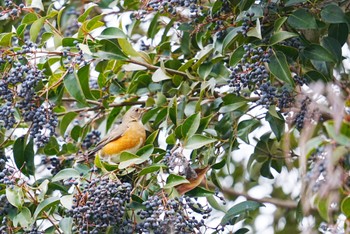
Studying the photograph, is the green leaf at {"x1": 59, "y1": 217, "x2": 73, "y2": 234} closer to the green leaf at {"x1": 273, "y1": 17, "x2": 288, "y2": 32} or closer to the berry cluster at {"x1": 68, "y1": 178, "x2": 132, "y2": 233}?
the berry cluster at {"x1": 68, "y1": 178, "x2": 132, "y2": 233}

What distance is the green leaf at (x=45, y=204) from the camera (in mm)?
3558

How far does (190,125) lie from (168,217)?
545 millimetres

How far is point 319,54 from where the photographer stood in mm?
3652

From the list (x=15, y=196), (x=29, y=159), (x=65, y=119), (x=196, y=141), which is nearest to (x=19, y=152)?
(x=29, y=159)

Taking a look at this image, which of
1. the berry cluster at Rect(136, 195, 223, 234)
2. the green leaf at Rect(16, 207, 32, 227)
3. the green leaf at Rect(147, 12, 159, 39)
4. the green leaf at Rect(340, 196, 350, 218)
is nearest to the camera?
the green leaf at Rect(340, 196, 350, 218)

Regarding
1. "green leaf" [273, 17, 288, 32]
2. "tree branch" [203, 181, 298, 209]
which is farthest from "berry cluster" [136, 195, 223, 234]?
"tree branch" [203, 181, 298, 209]

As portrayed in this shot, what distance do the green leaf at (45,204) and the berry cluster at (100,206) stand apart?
0.16 metres

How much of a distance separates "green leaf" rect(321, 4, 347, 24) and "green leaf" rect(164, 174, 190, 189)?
0.99 metres

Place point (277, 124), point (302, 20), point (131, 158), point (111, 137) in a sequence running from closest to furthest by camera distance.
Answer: point (131, 158) → point (302, 20) → point (277, 124) → point (111, 137)

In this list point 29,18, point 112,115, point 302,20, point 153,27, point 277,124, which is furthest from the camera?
point 153,27

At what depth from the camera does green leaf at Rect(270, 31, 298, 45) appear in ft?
11.6

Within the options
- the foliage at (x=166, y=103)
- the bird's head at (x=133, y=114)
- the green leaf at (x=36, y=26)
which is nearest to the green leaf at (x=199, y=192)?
the foliage at (x=166, y=103)

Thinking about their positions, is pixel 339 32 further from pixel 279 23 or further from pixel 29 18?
pixel 29 18

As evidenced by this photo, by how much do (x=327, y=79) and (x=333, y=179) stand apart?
5.19 ft
